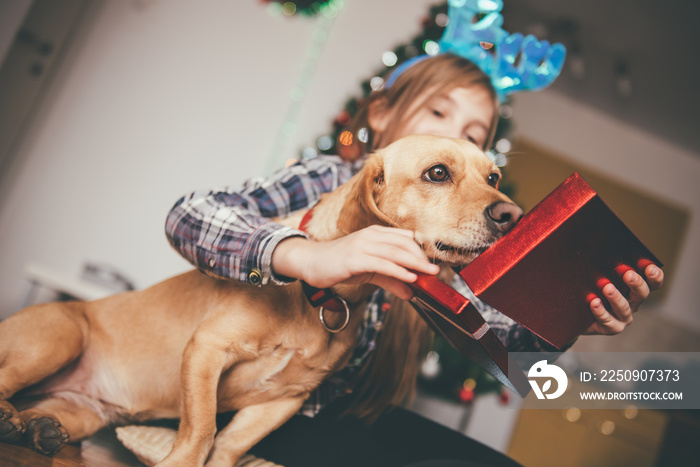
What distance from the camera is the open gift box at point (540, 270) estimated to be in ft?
2.77

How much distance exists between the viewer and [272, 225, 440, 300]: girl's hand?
825 mm

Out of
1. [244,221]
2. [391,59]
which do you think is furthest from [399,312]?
[391,59]

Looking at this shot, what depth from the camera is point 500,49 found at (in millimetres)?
2283

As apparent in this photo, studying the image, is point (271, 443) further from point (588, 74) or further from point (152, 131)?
point (588, 74)

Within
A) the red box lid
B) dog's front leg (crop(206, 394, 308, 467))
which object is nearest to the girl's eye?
the red box lid

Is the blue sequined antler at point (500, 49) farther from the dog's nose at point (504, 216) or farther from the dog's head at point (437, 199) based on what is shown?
the dog's nose at point (504, 216)

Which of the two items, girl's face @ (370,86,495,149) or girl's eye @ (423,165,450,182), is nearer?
girl's eye @ (423,165,450,182)

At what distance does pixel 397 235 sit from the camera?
0.85 metres

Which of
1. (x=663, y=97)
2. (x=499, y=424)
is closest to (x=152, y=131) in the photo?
(x=499, y=424)

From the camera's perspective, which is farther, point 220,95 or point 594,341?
point 594,341

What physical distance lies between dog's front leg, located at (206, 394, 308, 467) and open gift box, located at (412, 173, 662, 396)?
541 millimetres

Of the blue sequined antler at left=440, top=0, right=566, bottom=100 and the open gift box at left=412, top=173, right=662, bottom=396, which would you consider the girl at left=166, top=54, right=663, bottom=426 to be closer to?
the open gift box at left=412, top=173, right=662, bottom=396

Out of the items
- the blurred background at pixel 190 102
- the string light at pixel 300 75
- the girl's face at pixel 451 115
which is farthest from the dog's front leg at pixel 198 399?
the string light at pixel 300 75

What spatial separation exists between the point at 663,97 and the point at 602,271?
5.70m
